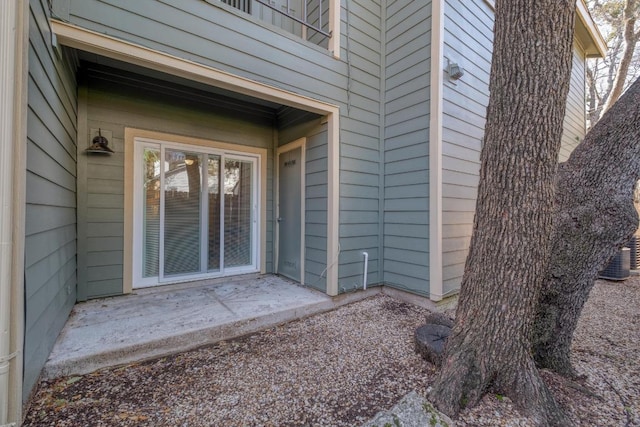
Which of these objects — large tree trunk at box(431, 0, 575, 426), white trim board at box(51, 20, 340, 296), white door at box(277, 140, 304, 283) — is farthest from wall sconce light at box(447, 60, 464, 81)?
white door at box(277, 140, 304, 283)

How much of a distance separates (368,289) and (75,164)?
362 cm

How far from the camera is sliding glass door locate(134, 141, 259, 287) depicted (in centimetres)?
→ 342

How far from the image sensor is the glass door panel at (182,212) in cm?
354

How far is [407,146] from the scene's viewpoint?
3504 millimetres

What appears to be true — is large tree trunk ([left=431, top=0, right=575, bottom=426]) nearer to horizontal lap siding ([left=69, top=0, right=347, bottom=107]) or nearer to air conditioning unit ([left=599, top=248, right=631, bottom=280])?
horizontal lap siding ([left=69, top=0, right=347, bottom=107])

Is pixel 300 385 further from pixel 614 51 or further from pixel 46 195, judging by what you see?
pixel 614 51

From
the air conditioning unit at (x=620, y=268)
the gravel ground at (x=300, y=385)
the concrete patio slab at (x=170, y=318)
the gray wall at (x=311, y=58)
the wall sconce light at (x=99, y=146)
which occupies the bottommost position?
the gravel ground at (x=300, y=385)

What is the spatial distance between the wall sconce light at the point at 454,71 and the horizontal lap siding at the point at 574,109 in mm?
4825

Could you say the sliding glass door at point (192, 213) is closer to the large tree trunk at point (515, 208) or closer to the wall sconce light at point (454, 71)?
the wall sconce light at point (454, 71)

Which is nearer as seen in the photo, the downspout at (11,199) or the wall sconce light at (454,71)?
the downspout at (11,199)

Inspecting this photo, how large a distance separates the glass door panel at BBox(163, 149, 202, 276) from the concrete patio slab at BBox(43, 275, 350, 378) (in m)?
0.32

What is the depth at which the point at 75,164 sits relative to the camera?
292 cm

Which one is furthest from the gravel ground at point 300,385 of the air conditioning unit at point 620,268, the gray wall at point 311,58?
the air conditioning unit at point 620,268

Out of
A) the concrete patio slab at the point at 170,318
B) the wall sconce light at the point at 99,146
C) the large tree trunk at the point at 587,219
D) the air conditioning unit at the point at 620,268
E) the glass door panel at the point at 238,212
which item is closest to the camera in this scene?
the large tree trunk at the point at 587,219
